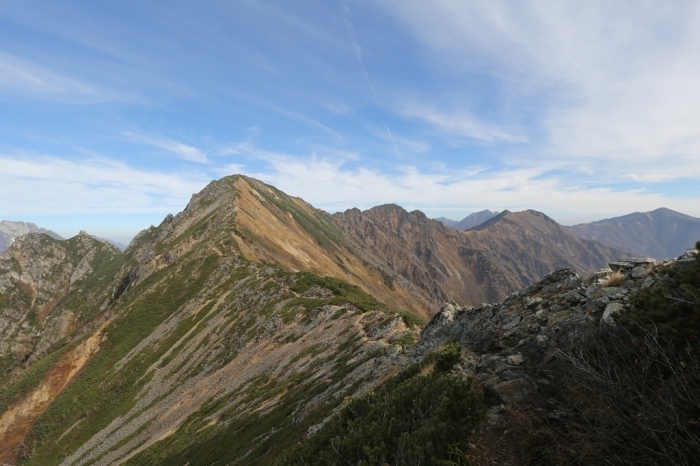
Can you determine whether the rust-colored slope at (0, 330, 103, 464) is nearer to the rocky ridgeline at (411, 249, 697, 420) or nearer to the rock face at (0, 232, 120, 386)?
the rock face at (0, 232, 120, 386)

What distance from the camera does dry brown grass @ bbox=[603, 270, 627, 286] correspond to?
48.6ft

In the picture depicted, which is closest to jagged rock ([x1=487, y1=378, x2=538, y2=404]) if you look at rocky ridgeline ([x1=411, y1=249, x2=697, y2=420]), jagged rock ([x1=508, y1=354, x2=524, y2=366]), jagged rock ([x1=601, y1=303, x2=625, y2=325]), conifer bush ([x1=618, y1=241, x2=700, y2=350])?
rocky ridgeline ([x1=411, y1=249, x2=697, y2=420])

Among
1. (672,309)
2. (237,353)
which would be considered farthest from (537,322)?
(237,353)

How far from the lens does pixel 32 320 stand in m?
174

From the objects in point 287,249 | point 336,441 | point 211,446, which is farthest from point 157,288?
point 336,441

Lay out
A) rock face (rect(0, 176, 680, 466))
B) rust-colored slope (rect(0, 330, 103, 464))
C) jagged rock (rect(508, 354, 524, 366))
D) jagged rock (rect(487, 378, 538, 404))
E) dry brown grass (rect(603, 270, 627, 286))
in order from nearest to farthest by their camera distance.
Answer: jagged rock (rect(487, 378, 538, 404))
jagged rock (rect(508, 354, 524, 366))
dry brown grass (rect(603, 270, 627, 286))
rock face (rect(0, 176, 680, 466))
rust-colored slope (rect(0, 330, 103, 464))

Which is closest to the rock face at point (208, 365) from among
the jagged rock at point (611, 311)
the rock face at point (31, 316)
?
the jagged rock at point (611, 311)

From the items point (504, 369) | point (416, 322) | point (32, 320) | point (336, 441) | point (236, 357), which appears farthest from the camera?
point (32, 320)

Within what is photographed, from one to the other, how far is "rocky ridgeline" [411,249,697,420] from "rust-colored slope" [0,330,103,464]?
84.9 m

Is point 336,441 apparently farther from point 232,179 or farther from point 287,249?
point 232,179

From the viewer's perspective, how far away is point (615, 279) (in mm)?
15031

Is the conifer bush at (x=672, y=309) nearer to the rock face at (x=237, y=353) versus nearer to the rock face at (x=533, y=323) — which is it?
the rock face at (x=533, y=323)

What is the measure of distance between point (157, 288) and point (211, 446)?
73526 millimetres

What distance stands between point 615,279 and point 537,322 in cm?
375
